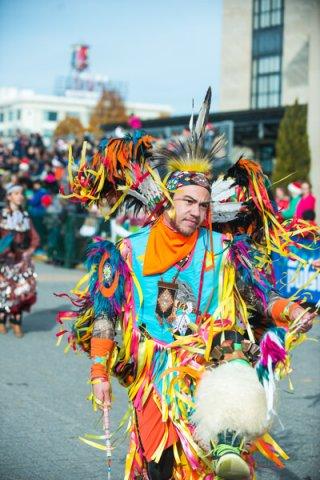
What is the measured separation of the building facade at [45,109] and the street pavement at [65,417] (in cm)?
7878

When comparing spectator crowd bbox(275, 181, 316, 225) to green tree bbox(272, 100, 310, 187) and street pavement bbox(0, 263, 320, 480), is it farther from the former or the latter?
green tree bbox(272, 100, 310, 187)

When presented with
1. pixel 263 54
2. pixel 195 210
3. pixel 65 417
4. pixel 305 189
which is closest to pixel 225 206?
pixel 195 210

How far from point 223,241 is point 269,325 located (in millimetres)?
487

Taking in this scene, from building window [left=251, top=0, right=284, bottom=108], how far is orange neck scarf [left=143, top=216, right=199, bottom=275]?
32.6 m

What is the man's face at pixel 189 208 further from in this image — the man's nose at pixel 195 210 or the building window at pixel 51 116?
the building window at pixel 51 116

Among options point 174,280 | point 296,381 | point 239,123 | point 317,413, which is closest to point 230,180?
point 174,280

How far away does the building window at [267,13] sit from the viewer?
35341 millimetres

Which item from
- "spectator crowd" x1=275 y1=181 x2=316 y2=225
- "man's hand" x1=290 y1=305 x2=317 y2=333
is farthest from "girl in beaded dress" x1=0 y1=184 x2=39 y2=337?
"man's hand" x1=290 y1=305 x2=317 y2=333

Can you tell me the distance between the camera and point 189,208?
439 cm

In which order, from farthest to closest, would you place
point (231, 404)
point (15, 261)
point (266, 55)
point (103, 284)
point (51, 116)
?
point (51, 116)
point (266, 55)
point (15, 261)
point (103, 284)
point (231, 404)

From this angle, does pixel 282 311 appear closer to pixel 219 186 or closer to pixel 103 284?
pixel 219 186

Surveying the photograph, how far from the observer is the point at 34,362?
904 cm

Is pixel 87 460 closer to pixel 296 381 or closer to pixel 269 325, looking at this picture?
pixel 269 325

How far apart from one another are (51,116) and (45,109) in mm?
1311
